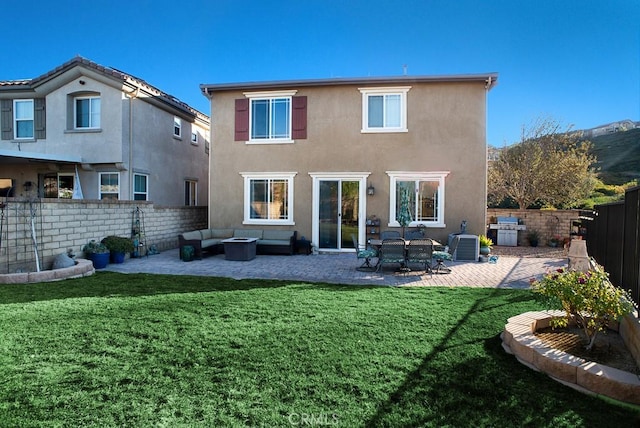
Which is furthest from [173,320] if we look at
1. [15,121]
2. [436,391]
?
[15,121]

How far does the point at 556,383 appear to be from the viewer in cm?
339

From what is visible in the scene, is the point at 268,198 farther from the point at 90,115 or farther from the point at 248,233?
the point at 90,115

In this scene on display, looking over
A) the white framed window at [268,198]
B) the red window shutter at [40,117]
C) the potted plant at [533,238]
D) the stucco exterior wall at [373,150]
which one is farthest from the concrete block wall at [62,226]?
the potted plant at [533,238]

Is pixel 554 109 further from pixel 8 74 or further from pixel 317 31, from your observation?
pixel 8 74

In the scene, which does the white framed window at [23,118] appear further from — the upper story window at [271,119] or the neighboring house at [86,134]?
the upper story window at [271,119]

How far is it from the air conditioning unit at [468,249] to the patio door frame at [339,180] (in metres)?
3.23

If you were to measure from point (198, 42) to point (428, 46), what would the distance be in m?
10.0

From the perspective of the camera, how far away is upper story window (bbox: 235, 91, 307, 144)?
42.9 feet

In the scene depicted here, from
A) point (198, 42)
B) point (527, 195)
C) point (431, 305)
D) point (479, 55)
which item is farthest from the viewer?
point (527, 195)

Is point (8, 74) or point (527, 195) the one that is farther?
point (527, 195)

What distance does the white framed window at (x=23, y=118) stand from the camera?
1485cm

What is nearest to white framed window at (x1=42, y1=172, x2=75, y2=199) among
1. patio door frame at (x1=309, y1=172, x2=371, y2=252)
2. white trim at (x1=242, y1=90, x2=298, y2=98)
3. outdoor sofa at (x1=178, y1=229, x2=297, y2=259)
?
outdoor sofa at (x1=178, y1=229, x2=297, y2=259)

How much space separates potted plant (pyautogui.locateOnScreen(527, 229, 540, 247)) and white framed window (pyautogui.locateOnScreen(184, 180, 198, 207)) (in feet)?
52.0

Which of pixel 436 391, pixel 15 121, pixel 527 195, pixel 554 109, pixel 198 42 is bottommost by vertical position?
pixel 436 391
